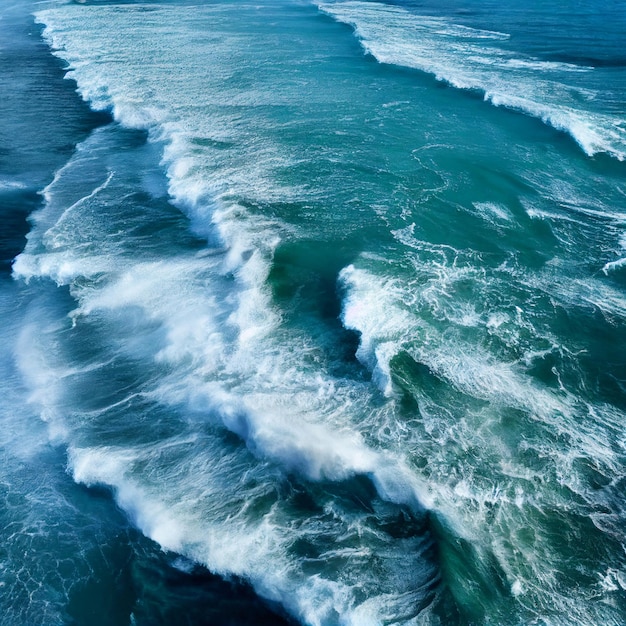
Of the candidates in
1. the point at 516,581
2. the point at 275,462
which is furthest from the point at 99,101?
the point at 516,581

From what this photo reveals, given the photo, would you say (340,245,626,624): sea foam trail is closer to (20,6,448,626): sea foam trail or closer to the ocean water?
the ocean water

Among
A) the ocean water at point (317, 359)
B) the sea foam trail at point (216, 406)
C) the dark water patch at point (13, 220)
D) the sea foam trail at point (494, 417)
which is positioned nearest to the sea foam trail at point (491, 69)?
the ocean water at point (317, 359)

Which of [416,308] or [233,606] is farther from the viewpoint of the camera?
[416,308]

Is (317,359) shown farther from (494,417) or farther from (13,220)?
(13,220)

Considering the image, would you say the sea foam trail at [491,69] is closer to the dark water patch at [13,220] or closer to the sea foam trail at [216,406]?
the sea foam trail at [216,406]

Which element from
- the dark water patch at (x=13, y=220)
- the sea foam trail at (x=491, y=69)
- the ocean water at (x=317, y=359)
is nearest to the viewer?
the ocean water at (x=317, y=359)

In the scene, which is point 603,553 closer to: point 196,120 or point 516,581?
point 516,581
